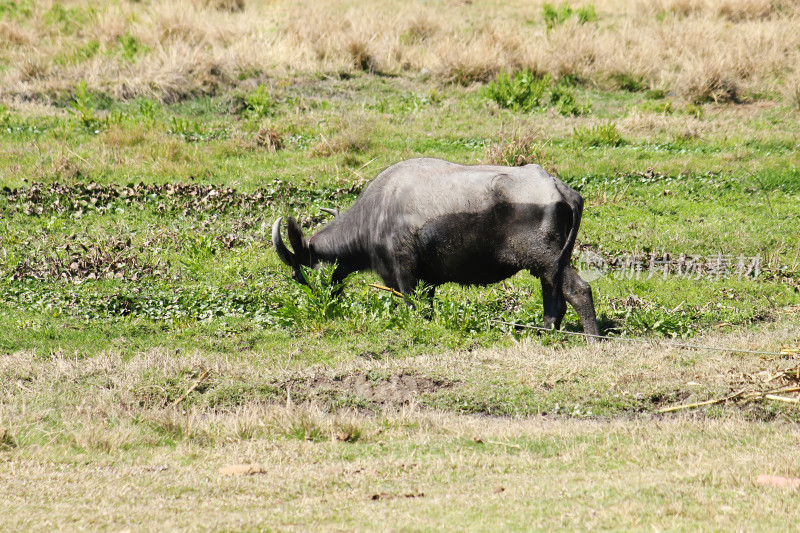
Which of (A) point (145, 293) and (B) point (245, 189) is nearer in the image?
(A) point (145, 293)

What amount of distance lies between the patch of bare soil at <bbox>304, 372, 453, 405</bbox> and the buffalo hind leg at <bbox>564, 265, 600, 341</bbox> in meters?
1.73

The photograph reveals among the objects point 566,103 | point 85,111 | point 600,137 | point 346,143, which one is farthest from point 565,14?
point 85,111

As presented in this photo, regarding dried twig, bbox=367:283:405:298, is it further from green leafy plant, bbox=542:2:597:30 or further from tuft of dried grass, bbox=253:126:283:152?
green leafy plant, bbox=542:2:597:30

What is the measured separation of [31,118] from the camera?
16219mm

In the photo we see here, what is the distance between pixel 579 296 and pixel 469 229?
120cm

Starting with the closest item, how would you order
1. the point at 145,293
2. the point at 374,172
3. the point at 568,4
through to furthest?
1. the point at 145,293
2. the point at 374,172
3. the point at 568,4

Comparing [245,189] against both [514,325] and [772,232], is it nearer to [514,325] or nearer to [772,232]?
[514,325]

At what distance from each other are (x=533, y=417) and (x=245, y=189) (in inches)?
305

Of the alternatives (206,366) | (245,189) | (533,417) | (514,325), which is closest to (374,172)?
(245,189)

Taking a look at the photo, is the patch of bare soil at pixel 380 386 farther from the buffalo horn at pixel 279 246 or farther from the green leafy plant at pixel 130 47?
the green leafy plant at pixel 130 47

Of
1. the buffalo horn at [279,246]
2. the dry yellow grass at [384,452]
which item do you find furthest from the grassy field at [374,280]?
the buffalo horn at [279,246]

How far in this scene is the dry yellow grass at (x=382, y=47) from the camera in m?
17.9

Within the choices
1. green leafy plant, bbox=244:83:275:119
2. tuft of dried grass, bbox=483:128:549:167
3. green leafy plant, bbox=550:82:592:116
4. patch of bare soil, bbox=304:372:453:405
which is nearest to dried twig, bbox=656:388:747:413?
patch of bare soil, bbox=304:372:453:405

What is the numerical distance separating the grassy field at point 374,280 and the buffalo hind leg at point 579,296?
0.31m
